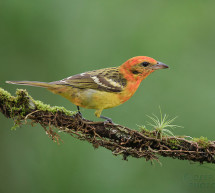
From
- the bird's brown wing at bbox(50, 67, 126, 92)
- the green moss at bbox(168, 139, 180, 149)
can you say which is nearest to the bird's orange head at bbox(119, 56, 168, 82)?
the bird's brown wing at bbox(50, 67, 126, 92)

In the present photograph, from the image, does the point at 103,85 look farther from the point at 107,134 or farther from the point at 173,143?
the point at 173,143

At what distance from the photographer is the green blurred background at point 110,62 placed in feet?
21.1

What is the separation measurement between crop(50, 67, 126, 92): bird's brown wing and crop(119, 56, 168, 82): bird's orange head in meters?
0.14

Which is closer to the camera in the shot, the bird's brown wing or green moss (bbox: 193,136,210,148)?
green moss (bbox: 193,136,210,148)

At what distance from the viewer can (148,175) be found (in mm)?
6375

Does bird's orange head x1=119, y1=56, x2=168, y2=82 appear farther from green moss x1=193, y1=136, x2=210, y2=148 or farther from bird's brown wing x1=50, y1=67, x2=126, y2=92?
green moss x1=193, y1=136, x2=210, y2=148

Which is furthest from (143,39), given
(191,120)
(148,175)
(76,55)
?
(148,175)

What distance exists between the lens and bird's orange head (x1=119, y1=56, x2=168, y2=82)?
5594mm

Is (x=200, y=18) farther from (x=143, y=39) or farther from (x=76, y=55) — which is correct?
(x=76, y=55)

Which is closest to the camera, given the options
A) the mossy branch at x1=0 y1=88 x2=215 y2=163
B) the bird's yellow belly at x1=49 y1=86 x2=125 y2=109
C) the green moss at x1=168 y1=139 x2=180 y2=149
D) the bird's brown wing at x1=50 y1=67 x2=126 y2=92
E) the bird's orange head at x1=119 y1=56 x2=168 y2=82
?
the mossy branch at x1=0 y1=88 x2=215 y2=163

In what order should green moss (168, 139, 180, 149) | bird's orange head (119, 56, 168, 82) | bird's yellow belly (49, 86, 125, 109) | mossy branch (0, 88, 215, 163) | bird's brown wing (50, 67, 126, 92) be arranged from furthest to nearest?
bird's orange head (119, 56, 168, 82)
bird's brown wing (50, 67, 126, 92)
bird's yellow belly (49, 86, 125, 109)
green moss (168, 139, 180, 149)
mossy branch (0, 88, 215, 163)

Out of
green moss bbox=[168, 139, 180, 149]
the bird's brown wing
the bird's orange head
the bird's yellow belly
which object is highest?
the bird's orange head

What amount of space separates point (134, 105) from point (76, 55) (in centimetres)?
165

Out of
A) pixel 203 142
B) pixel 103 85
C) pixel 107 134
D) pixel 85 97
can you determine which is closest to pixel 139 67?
pixel 103 85
